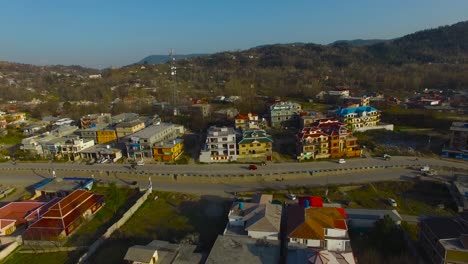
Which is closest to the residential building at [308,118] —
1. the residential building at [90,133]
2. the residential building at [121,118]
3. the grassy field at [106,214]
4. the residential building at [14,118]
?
the grassy field at [106,214]

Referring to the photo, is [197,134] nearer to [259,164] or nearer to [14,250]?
[259,164]

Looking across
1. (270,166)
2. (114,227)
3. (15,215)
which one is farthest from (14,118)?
(270,166)

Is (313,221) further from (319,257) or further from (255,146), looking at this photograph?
(255,146)

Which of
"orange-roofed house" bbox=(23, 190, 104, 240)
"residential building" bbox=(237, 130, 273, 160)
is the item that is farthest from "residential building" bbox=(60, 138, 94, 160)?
"residential building" bbox=(237, 130, 273, 160)

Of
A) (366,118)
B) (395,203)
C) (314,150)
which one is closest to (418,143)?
(366,118)

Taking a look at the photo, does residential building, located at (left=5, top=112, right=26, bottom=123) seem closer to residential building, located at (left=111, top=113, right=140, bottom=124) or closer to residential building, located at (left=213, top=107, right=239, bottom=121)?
residential building, located at (left=111, top=113, right=140, bottom=124)
